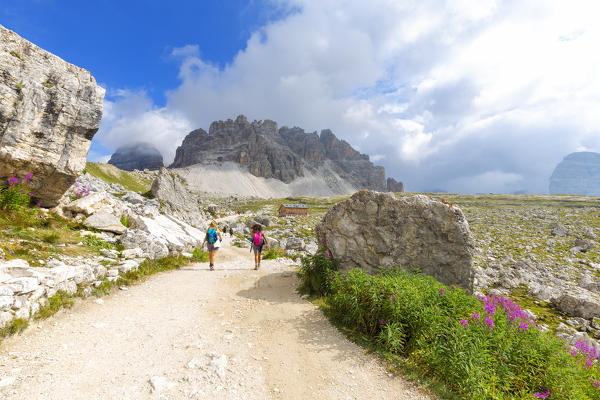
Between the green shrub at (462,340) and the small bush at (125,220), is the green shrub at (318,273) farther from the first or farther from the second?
the small bush at (125,220)

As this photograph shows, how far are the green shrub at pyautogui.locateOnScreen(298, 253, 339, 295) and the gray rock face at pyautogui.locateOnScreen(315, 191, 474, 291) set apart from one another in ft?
2.64

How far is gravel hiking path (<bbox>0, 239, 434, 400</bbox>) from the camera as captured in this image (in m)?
4.55

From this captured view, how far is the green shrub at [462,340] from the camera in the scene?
197 inches

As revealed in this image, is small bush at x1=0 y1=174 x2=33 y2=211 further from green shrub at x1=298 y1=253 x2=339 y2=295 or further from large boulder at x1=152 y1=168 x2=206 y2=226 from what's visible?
large boulder at x1=152 y1=168 x2=206 y2=226

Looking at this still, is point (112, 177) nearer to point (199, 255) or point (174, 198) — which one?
point (174, 198)

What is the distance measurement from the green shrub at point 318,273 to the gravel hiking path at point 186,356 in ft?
4.09

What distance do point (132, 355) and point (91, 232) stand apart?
9080 millimetres

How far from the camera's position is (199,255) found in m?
16.2

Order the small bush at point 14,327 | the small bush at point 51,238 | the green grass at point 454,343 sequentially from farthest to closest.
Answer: the small bush at point 51,238, the small bush at point 14,327, the green grass at point 454,343

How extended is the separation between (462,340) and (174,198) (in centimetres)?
3323

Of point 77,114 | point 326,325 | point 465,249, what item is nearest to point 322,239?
point 326,325

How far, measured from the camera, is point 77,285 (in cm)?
762

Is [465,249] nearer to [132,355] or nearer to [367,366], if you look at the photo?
[367,366]

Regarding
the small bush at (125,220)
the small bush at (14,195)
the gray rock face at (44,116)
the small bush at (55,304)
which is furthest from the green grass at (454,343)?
the gray rock face at (44,116)
